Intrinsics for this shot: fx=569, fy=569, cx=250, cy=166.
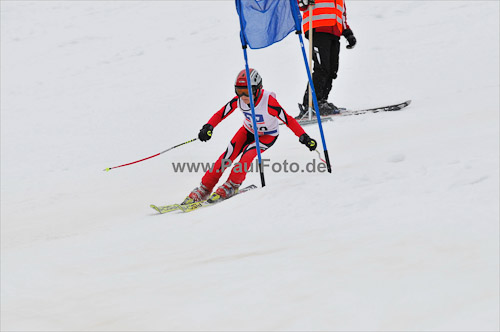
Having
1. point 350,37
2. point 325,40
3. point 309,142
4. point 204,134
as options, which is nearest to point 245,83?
point 204,134

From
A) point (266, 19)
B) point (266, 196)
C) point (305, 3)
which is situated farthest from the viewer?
point (305, 3)

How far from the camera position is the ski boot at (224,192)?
6.29 m

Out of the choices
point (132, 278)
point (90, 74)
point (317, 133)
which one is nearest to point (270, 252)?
point (132, 278)

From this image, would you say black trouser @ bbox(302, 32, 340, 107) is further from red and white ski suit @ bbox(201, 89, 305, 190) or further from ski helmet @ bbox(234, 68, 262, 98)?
ski helmet @ bbox(234, 68, 262, 98)

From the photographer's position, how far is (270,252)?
12.5 ft

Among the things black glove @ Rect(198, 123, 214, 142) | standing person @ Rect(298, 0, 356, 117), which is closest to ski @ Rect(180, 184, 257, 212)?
black glove @ Rect(198, 123, 214, 142)

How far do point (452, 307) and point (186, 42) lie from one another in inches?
593

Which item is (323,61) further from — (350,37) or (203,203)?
(203,203)

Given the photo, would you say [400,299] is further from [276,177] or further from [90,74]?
[90,74]

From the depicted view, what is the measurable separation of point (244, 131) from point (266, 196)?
6.65 ft

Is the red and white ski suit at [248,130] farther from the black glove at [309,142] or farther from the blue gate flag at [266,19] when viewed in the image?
the blue gate flag at [266,19]

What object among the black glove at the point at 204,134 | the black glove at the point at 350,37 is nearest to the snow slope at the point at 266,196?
the black glove at the point at 204,134

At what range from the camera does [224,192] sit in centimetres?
638

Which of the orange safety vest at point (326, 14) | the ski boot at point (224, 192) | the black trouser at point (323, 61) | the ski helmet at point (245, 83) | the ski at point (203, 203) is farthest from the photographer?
the black trouser at point (323, 61)
